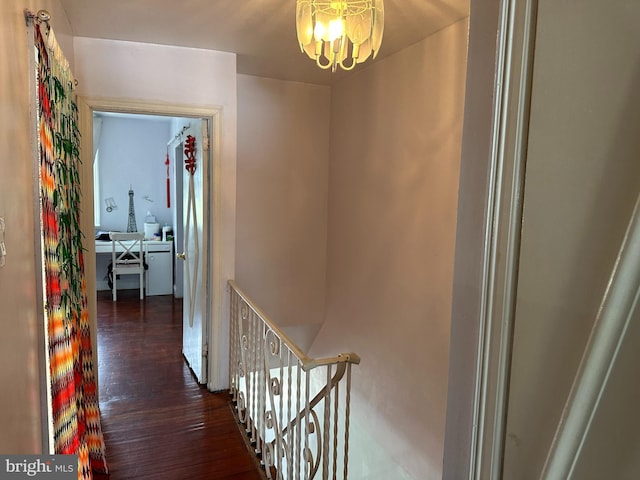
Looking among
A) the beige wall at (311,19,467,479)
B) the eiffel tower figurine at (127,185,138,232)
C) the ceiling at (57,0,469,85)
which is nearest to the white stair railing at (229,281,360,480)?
the beige wall at (311,19,467,479)

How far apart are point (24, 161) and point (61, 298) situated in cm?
56

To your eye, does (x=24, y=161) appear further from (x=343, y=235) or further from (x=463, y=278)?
(x=343, y=235)

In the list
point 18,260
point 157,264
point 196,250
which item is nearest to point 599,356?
point 18,260

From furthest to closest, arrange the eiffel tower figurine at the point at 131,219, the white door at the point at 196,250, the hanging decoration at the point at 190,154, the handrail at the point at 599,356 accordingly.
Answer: the eiffel tower figurine at the point at 131,219, the hanging decoration at the point at 190,154, the white door at the point at 196,250, the handrail at the point at 599,356

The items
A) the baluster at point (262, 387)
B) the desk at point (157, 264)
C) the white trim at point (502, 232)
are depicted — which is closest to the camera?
the white trim at point (502, 232)

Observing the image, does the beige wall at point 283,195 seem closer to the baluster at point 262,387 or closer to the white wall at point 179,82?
the white wall at point 179,82

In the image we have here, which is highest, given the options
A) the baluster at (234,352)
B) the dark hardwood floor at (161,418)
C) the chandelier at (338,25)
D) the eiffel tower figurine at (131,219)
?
the chandelier at (338,25)

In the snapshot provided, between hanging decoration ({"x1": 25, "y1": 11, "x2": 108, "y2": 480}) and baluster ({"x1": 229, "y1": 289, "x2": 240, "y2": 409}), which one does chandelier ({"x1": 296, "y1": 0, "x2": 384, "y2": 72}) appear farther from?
baluster ({"x1": 229, "y1": 289, "x2": 240, "y2": 409})

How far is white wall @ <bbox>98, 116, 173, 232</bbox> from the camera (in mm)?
6531

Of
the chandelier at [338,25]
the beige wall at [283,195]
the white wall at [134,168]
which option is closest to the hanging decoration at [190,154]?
the beige wall at [283,195]

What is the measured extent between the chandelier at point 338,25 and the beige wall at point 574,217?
139cm

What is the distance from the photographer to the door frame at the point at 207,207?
9.15 feet

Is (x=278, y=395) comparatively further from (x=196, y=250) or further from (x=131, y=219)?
(x=131, y=219)

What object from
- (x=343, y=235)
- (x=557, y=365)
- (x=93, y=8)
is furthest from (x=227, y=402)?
(x=557, y=365)
